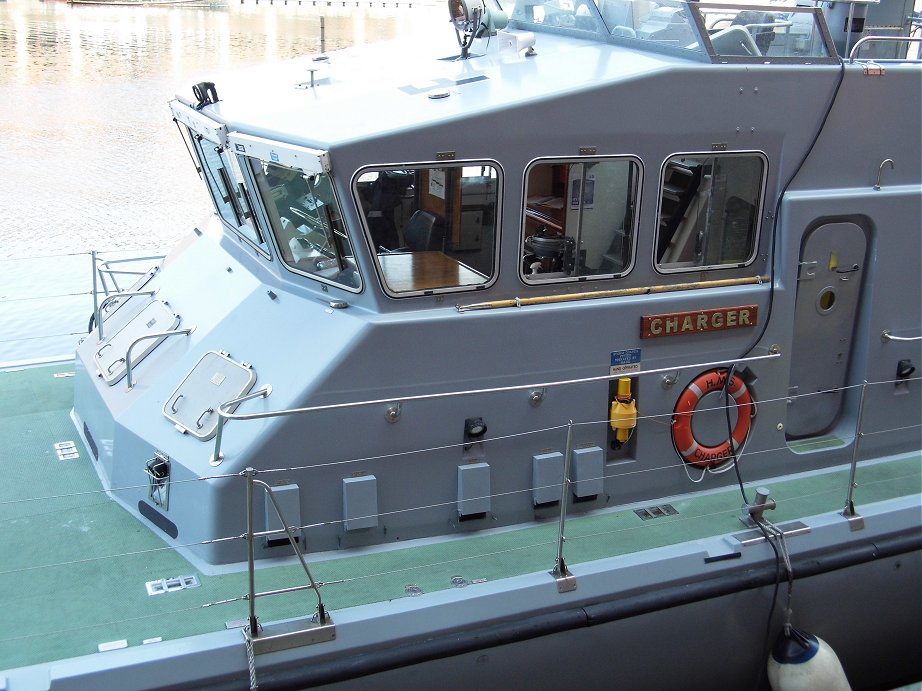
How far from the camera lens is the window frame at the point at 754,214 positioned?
3.69m

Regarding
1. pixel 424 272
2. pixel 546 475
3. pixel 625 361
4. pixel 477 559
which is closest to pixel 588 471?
pixel 546 475

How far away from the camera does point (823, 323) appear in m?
4.21

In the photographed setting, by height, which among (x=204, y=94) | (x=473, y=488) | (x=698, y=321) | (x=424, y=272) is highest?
(x=204, y=94)

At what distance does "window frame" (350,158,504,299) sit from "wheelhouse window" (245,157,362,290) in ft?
0.27

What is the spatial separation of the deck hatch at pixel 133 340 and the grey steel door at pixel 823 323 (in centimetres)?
264

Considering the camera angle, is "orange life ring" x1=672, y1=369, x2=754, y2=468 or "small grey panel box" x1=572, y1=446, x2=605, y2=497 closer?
"small grey panel box" x1=572, y1=446, x2=605, y2=497

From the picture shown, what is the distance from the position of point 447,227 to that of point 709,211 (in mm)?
1072

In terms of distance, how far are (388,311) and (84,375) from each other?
172 centimetres

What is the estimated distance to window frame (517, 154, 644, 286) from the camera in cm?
348

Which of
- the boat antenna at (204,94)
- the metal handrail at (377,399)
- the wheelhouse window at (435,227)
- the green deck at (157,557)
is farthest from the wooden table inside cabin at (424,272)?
the boat antenna at (204,94)

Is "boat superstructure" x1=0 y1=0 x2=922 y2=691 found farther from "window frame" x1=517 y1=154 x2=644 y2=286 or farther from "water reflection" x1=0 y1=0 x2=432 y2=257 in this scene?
"water reflection" x1=0 y1=0 x2=432 y2=257

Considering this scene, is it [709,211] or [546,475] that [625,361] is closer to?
[546,475]

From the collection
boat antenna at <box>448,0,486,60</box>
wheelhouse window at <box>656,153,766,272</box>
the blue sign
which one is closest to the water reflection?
boat antenna at <box>448,0,486,60</box>

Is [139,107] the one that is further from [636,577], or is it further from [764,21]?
[636,577]
